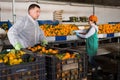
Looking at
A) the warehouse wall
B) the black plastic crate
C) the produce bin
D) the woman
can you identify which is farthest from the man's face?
the warehouse wall

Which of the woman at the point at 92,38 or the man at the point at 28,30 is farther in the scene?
the woman at the point at 92,38

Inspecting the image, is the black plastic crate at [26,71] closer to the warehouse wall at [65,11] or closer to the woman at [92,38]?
the woman at [92,38]

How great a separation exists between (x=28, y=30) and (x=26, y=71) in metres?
1.51

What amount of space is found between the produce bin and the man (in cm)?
107

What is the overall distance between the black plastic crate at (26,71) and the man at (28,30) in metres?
1.19

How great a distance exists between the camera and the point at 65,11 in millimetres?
8359

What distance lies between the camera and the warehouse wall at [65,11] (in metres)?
6.52

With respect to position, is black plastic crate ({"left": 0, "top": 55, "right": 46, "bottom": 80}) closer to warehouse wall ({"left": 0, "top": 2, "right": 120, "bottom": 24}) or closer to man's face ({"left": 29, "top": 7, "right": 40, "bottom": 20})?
man's face ({"left": 29, "top": 7, "right": 40, "bottom": 20})

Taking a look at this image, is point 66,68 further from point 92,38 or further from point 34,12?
point 92,38

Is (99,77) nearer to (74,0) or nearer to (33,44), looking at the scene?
(33,44)

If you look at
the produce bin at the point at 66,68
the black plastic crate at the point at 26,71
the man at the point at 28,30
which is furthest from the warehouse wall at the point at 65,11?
the black plastic crate at the point at 26,71

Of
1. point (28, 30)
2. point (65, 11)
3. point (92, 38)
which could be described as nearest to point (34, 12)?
point (28, 30)

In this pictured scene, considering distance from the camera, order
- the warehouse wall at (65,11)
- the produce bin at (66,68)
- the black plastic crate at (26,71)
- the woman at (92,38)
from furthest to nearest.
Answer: the warehouse wall at (65,11), the woman at (92,38), the produce bin at (66,68), the black plastic crate at (26,71)

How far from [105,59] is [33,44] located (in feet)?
7.16
